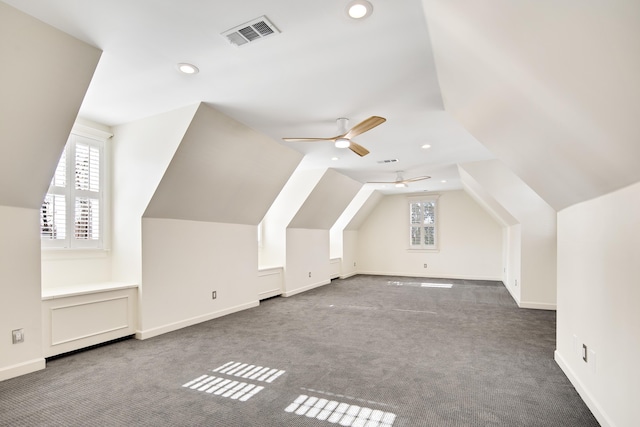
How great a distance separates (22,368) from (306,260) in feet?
17.7

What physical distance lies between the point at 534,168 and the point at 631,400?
1.74 metres

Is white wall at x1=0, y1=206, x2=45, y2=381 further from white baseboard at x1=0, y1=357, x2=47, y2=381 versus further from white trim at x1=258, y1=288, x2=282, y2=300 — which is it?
white trim at x1=258, y1=288, x2=282, y2=300

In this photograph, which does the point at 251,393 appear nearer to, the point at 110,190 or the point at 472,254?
the point at 110,190

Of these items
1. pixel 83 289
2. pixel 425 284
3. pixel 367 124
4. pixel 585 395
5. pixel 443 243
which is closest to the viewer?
pixel 585 395

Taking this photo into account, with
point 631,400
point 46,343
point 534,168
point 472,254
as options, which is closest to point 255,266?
point 46,343

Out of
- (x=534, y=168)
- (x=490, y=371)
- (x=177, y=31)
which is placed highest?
(x=177, y=31)

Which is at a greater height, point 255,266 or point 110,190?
point 110,190

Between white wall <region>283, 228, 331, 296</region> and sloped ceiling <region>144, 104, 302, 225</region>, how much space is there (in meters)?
1.70

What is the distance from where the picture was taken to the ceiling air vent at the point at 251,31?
2.35 meters

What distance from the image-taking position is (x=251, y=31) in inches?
96.1

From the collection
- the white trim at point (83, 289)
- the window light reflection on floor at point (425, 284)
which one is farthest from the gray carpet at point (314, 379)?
the window light reflection on floor at point (425, 284)

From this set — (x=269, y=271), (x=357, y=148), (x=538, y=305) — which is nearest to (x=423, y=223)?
(x=538, y=305)

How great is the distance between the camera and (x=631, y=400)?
72.3 inches

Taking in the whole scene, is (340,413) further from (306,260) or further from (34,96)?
(306,260)
